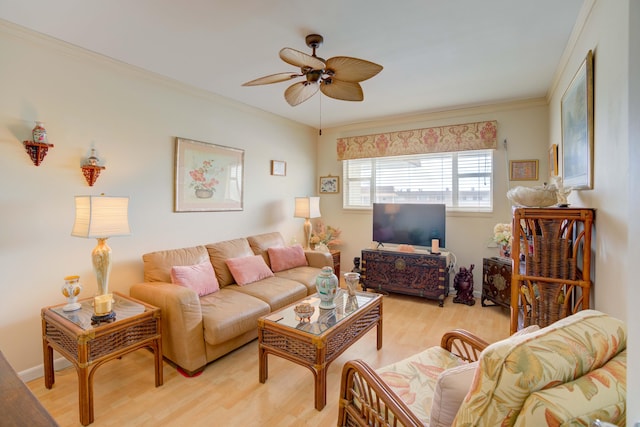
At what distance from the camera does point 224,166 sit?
3633 millimetres

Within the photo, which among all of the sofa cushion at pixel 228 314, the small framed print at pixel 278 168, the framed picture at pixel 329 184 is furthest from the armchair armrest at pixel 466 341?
the framed picture at pixel 329 184

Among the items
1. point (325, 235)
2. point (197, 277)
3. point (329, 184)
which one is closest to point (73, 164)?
point (197, 277)

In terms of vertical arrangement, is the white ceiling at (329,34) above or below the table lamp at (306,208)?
above

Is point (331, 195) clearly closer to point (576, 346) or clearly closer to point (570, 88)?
point (570, 88)

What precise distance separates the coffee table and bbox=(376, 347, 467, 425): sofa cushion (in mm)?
464

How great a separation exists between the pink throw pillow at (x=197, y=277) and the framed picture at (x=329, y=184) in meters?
2.64

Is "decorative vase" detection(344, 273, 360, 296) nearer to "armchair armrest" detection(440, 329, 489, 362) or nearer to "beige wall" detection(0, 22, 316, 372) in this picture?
"armchair armrest" detection(440, 329, 489, 362)

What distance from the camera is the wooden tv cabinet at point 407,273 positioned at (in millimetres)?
3725

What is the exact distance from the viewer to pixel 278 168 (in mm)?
4414

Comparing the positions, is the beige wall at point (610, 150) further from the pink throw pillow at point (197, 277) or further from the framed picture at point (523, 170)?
the pink throw pillow at point (197, 277)

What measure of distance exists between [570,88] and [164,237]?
3802mm

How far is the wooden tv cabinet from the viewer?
3725 mm

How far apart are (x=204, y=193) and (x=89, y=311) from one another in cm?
164

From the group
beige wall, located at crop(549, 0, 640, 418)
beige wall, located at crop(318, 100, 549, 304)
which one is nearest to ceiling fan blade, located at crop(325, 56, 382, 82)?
beige wall, located at crop(549, 0, 640, 418)
